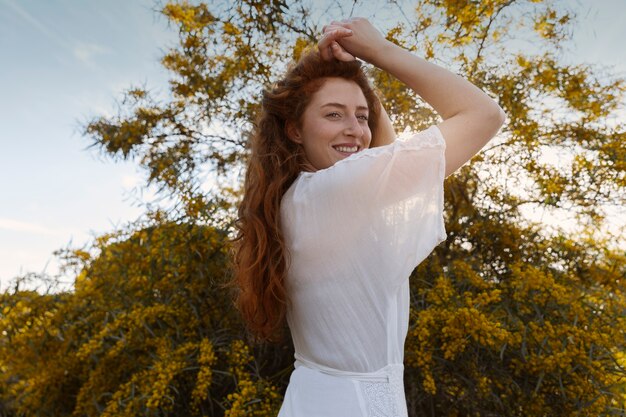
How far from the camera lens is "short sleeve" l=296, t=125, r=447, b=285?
936 millimetres

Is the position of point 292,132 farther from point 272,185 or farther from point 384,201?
point 384,201

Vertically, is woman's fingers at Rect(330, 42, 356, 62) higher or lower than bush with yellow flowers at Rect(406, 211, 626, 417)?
higher

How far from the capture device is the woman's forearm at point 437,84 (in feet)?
3.27

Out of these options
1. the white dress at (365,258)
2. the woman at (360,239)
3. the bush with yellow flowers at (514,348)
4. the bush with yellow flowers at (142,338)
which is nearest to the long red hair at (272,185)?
the woman at (360,239)

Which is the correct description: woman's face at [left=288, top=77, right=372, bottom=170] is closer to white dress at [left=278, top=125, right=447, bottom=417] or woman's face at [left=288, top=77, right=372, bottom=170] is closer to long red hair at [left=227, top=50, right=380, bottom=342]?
long red hair at [left=227, top=50, right=380, bottom=342]

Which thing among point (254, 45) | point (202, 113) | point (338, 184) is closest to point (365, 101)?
point (338, 184)

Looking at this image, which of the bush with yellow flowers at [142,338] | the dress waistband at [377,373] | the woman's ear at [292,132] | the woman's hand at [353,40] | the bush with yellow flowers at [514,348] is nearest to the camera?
the dress waistband at [377,373]

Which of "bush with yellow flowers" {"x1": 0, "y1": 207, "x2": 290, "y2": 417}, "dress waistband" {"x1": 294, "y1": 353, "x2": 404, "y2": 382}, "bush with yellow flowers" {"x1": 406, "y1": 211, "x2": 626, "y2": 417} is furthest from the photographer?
"bush with yellow flowers" {"x1": 0, "y1": 207, "x2": 290, "y2": 417}

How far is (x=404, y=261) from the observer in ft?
3.17

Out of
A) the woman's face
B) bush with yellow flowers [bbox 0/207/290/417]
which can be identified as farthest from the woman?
bush with yellow flowers [bbox 0/207/290/417]

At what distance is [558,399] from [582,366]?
0.22 m

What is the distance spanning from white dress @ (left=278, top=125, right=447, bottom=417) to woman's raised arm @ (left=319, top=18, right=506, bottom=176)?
2.3 inches

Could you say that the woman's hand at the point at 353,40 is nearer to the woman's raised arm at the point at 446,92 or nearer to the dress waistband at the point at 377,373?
the woman's raised arm at the point at 446,92

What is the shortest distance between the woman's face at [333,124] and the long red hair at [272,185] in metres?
0.02
